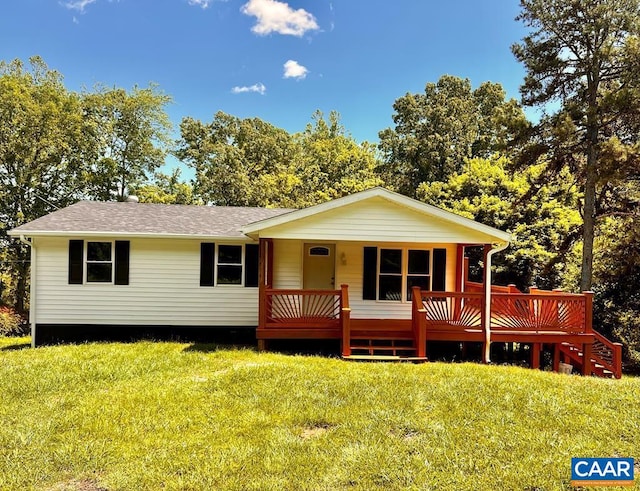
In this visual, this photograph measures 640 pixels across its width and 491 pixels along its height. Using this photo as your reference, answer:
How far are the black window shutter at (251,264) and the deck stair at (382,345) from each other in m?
3.27

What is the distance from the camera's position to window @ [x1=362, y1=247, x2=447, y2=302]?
1053 centimetres

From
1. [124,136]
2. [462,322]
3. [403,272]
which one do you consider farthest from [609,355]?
[124,136]

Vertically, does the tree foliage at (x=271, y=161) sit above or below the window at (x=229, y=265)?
above

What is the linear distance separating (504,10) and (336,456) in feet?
55.1

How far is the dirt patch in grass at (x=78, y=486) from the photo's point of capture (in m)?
3.50

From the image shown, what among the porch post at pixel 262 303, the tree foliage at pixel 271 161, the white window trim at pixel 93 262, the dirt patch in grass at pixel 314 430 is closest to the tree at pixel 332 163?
the tree foliage at pixel 271 161

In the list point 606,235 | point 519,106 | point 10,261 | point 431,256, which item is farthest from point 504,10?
point 10,261

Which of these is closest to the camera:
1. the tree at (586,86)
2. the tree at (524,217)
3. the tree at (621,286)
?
the tree at (586,86)

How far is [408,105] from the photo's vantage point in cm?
2817

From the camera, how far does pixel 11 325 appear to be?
15.6m

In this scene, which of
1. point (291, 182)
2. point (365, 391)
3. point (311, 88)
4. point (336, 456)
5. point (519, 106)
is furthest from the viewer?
point (311, 88)

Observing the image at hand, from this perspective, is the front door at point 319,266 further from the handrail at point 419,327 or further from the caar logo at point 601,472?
the caar logo at point 601,472

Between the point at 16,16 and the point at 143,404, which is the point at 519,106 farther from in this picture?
the point at 16,16

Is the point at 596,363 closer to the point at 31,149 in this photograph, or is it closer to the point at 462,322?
the point at 462,322
